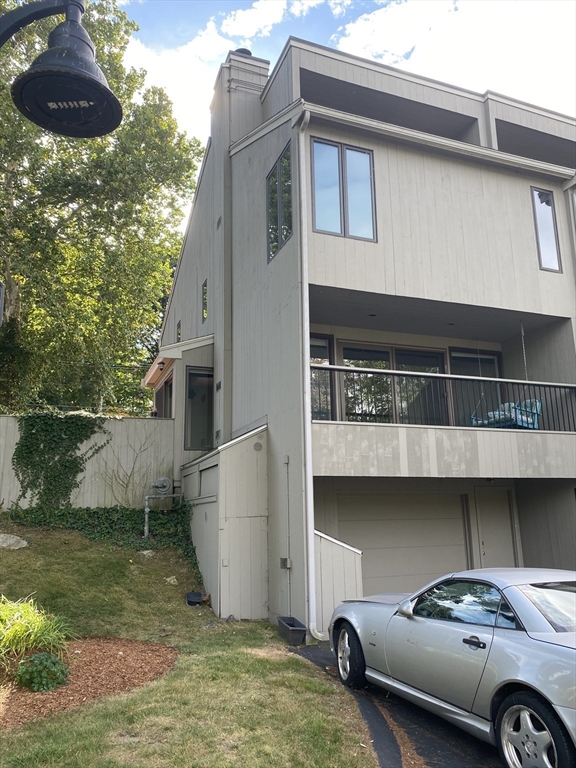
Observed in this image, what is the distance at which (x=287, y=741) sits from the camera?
14.4 ft

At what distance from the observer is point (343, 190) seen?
10078mm

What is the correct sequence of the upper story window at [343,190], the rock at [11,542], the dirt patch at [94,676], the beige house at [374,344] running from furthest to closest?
the rock at [11,542]
the upper story window at [343,190]
the beige house at [374,344]
the dirt patch at [94,676]

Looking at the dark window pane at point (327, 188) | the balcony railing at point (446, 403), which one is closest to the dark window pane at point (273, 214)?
the dark window pane at point (327, 188)

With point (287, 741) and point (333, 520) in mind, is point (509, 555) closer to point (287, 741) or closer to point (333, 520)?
point (333, 520)

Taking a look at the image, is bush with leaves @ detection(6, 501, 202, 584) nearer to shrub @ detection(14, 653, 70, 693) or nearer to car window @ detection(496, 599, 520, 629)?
shrub @ detection(14, 653, 70, 693)

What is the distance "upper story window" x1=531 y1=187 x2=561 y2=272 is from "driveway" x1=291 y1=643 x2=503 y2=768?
8.82 metres

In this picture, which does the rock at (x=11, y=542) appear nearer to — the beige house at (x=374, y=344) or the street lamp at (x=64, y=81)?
the beige house at (x=374, y=344)

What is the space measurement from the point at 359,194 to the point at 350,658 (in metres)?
7.54

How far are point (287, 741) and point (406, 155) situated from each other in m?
9.66

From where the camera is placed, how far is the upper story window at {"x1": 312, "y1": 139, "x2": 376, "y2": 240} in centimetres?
988

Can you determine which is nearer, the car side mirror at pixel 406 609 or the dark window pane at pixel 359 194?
the car side mirror at pixel 406 609

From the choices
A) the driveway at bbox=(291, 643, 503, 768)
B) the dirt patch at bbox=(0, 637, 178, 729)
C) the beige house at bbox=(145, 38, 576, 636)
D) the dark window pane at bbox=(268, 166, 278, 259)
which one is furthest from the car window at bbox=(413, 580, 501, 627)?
the dark window pane at bbox=(268, 166, 278, 259)

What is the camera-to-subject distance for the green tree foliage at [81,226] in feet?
51.7

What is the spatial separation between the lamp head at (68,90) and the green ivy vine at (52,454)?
989cm
